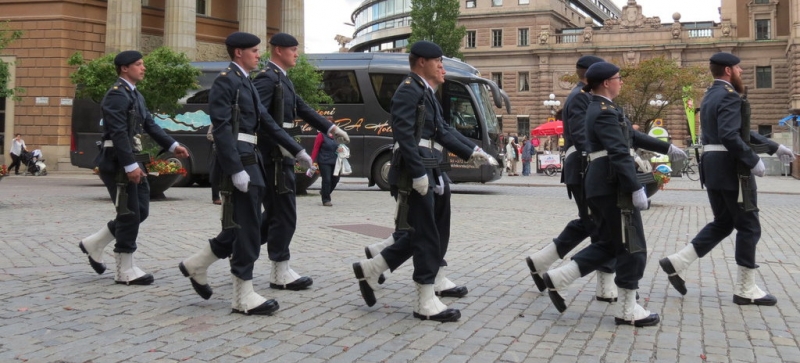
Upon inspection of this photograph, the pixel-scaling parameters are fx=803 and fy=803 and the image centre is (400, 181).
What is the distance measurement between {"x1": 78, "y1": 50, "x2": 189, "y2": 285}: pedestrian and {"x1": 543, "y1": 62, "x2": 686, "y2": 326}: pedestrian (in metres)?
3.50

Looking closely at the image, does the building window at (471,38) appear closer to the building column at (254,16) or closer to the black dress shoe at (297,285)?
the building column at (254,16)

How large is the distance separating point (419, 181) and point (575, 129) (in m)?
1.93

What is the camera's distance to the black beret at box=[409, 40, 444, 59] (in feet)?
19.4

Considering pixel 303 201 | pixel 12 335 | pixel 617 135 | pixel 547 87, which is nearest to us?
pixel 12 335

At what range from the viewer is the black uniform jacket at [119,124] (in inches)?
272

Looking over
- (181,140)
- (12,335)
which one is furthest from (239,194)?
(181,140)

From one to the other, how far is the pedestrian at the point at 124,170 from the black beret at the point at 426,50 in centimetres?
240

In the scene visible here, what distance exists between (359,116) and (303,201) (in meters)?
5.65

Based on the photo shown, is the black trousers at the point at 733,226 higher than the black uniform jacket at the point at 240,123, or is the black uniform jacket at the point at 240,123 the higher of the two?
the black uniform jacket at the point at 240,123

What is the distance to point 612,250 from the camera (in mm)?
5902

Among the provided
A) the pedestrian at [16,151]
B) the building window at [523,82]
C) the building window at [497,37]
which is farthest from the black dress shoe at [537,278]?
the building window at [497,37]

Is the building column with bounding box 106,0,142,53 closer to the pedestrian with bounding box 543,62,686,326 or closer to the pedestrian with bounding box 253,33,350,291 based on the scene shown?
the pedestrian with bounding box 253,33,350,291

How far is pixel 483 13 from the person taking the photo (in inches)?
3029

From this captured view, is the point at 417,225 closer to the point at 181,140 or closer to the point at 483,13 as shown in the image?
the point at 181,140
